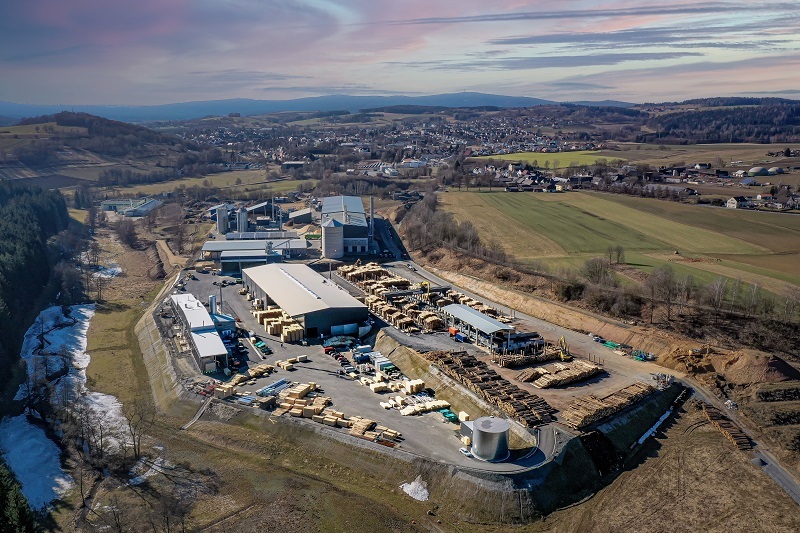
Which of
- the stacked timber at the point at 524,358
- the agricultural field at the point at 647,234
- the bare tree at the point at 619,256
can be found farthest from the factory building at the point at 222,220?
the stacked timber at the point at 524,358

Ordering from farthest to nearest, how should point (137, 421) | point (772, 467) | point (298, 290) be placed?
point (298, 290) < point (137, 421) < point (772, 467)

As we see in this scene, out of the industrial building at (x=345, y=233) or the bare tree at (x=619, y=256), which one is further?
the industrial building at (x=345, y=233)

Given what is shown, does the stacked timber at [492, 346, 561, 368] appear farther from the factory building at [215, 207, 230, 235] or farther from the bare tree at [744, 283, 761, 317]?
the factory building at [215, 207, 230, 235]

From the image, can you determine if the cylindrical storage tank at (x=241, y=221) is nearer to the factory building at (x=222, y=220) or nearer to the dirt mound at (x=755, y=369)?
the factory building at (x=222, y=220)

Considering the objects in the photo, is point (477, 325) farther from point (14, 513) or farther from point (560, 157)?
point (560, 157)

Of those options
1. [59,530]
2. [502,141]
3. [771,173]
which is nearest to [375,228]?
[59,530]

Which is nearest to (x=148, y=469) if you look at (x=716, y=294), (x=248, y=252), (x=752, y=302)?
(x=248, y=252)
